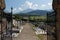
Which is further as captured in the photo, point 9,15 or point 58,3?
point 9,15

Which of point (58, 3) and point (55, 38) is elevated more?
point (58, 3)

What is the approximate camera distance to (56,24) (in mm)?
4625

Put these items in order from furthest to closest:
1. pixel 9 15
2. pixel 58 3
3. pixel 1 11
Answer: pixel 9 15, pixel 1 11, pixel 58 3

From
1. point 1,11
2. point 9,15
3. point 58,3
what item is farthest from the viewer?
point 9,15

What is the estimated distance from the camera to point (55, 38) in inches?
185

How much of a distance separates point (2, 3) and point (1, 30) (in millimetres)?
736

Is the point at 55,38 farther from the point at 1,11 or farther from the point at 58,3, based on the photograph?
the point at 1,11

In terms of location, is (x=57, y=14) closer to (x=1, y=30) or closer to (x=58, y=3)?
(x=58, y=3)

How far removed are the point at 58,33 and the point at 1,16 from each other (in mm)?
1566

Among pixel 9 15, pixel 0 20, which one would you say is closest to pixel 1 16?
pixel 0 20

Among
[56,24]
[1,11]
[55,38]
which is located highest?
[1,11]

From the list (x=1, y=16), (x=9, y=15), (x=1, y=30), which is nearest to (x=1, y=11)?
(x=1, y=16)

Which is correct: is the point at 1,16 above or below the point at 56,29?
above

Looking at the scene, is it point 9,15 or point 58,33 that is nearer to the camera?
point 58,33
